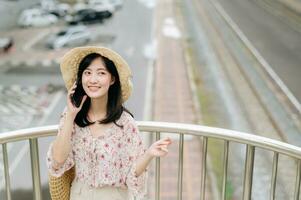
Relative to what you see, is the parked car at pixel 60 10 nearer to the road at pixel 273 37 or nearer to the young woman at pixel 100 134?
the road at pixel 273 37

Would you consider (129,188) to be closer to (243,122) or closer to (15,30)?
(243,122)

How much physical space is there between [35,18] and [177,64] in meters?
3.58

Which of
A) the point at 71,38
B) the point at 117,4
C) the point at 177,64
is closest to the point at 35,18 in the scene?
the point at 71,38

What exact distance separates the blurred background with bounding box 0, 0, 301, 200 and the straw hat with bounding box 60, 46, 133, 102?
9.54 feet

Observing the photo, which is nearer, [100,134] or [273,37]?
[100,134]

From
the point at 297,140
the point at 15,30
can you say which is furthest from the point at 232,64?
the point at 15,30

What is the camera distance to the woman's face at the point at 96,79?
98cm

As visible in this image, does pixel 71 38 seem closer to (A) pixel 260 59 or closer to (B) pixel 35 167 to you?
(A) pixel 260 59

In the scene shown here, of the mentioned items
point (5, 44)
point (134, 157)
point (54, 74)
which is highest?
point (5, 44)

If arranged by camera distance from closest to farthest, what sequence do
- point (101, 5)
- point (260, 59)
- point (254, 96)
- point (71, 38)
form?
point (254, 96) → point (260, 59) → point (71, 38) → point (101, 5)

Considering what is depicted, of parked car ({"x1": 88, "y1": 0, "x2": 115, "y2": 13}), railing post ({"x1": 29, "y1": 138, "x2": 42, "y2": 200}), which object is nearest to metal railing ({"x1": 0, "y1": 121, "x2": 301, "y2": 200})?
railing post ({"x1": 29, "y1": 138, "x2": 42, "y2": 200})

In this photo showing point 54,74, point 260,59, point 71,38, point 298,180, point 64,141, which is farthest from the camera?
point 71,38

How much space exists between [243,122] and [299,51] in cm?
327

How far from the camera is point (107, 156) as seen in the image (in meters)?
0.99
